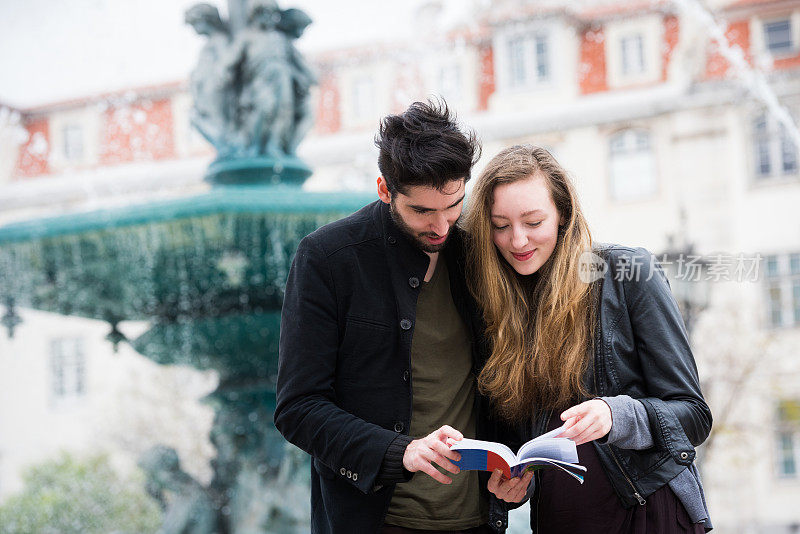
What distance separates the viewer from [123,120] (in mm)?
23500

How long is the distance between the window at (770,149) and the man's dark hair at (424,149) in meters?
17.4

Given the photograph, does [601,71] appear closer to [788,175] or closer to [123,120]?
[788,175]

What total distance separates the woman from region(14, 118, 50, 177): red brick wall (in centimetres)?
2256

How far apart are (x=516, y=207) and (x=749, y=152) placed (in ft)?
56.7

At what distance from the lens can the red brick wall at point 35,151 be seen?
901 inches

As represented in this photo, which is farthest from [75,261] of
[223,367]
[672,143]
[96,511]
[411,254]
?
[672,143]

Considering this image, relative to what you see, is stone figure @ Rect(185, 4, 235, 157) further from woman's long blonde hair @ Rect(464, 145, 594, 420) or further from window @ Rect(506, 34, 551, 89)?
window @ Rect(506, 34, 551, 89)

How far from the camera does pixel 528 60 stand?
64.8 feet

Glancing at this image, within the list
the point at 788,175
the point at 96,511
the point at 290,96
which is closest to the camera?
the point at 290,96

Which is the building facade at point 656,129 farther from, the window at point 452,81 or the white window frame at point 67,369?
the white window frame at point 67,369

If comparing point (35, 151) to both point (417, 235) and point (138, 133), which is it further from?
point (417, 235)

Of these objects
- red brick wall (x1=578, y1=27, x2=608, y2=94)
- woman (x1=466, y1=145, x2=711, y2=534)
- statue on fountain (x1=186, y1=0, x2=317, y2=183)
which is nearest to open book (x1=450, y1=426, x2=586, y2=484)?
woman (x1=466, y1=145, x2=711, y2=534)

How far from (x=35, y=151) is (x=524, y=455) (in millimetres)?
23626

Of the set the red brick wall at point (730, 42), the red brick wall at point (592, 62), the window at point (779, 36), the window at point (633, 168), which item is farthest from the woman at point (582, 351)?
the red brick wall at point (592, 62)
